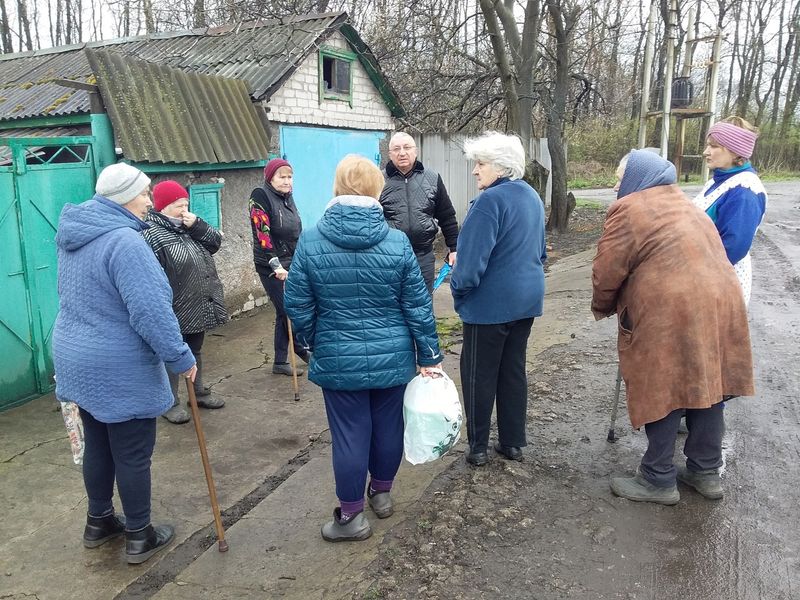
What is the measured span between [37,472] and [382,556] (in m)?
2.33

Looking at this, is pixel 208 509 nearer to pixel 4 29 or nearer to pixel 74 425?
pixel 74 425

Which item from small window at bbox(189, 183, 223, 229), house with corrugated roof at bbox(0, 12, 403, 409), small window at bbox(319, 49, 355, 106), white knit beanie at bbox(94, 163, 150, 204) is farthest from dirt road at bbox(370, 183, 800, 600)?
small window at bbox(319, 49, 355, 106)

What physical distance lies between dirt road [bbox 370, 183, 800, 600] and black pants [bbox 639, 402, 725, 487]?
16 centimetres

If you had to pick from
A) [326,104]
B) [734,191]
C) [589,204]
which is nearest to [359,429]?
[734,191]

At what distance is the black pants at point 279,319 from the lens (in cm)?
513

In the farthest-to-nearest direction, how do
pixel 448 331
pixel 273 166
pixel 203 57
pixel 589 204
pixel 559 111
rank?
1. pixel 589 204
2. pixel 559 111
3. pixel 203 57
4. pixel 448 331
5. pixel 273 166

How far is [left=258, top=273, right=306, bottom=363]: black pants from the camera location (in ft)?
16.8

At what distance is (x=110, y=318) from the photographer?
2.70 meters

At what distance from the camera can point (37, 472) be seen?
3.89 meters

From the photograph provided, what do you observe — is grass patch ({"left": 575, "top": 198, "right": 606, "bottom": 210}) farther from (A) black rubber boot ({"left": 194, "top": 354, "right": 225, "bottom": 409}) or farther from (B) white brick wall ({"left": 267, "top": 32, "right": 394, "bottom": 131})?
(A) black rubber boot ({"left": 194, "top": 354, "right": 225, "bottom": 409})

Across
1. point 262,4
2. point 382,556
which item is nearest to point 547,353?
point 382,556

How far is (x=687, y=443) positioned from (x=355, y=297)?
190 centimetres

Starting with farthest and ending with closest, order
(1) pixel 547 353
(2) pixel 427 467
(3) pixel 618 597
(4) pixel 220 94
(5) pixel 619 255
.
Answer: (4) pixel 220 94, (1) pixel 547 353, (2) pixel 427 467, (5) pixel 619 255, (3) pixel 618 597

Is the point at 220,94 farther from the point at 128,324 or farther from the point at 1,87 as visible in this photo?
the point at 128,324
